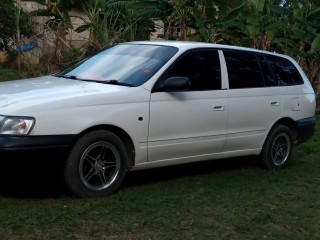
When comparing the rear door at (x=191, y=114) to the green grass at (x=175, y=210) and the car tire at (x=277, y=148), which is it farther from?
the car tire at (x=277, y=148)

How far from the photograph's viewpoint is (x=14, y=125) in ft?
17.3

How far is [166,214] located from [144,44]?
7.92ft

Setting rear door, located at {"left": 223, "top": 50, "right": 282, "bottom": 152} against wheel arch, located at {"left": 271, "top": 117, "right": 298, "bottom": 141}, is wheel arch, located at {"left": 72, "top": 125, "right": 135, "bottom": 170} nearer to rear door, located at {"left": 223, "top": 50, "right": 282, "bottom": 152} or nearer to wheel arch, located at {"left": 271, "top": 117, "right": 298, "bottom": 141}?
rear door, located at {"left": 223, "top": 50, "right": 282, "bottom": 152}

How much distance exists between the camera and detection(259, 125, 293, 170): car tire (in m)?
7.75

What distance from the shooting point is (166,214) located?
5398 mm

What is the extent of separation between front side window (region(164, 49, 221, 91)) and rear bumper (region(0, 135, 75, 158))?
155 cm

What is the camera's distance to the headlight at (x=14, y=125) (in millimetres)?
5258

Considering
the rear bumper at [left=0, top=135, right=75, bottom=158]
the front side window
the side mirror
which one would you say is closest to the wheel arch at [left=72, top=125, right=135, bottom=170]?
the rear bumper at [left=0, top=135, right=75, bottom=158]

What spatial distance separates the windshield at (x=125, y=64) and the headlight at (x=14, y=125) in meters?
1.29

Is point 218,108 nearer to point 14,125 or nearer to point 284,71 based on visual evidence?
point 284,71

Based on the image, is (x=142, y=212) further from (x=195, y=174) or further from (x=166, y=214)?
(x=195, y=174)

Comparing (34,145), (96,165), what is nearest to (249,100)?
(96,165)

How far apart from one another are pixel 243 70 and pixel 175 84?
1545 millimetres

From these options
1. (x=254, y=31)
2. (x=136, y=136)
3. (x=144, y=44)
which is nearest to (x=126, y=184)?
(x=136, y=136)
